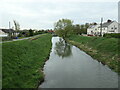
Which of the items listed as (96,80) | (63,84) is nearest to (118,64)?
(96,80)

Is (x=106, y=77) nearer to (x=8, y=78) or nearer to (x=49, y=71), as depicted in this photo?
(x=49, y=71)

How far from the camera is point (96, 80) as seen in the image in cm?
1146

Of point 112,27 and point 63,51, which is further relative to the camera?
point 112,27

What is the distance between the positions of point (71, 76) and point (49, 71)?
9.46ft

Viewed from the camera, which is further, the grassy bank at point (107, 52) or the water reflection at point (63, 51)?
the water reflection at point (63, 51)

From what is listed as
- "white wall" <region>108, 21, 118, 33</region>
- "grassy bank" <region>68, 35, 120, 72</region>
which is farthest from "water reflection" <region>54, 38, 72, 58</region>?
"white wall" <region>108, 21, 118, 33</region>

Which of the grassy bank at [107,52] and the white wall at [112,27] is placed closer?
the grassy bank at [107,52]

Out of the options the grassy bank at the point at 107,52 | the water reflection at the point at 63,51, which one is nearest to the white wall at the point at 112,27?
the water reflection at the point at 63,51

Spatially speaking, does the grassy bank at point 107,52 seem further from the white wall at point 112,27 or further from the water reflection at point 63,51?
the white wall at point 112,27

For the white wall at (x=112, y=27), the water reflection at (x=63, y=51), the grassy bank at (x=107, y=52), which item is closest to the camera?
the grassy bank at (x=107, y=52)

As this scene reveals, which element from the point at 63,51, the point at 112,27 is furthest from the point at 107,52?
the point at 112,27

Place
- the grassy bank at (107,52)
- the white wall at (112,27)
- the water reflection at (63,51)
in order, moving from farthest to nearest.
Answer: the white wall at (112,27)
the water reflection at (63,51)
the grassy bank at (107,52)

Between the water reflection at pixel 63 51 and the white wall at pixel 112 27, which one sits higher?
the white wall at pixel 112 27

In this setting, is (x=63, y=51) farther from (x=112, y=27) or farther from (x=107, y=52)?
(x=112, y=27)
